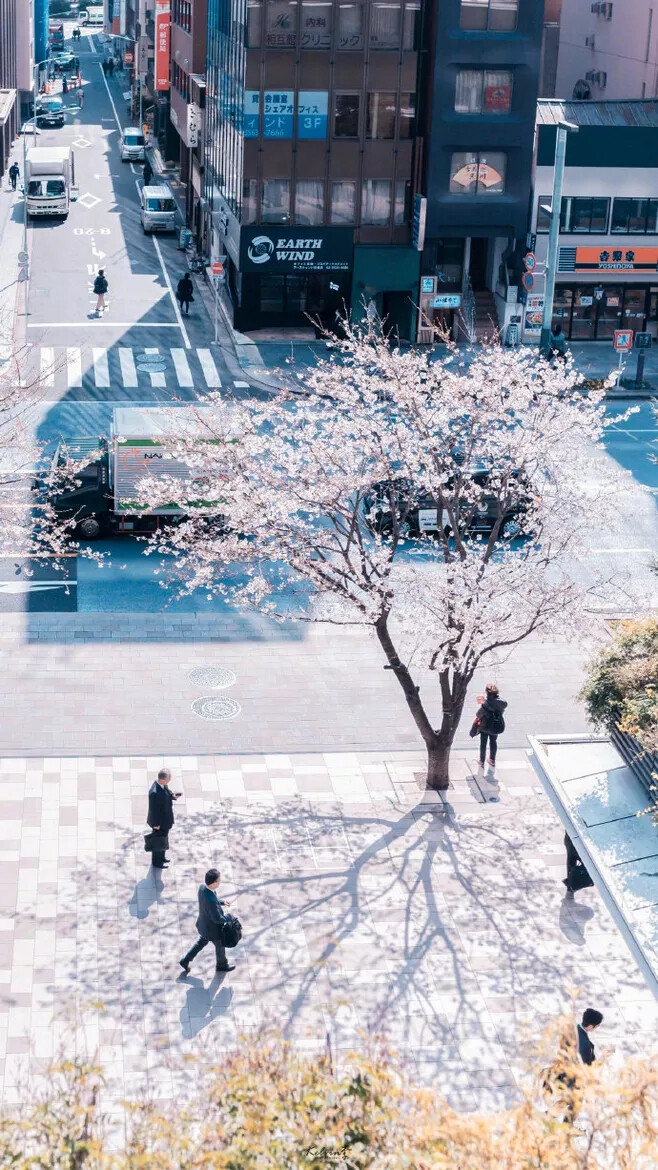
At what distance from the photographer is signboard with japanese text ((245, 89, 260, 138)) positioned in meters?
51.3

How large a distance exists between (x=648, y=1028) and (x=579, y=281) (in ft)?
134

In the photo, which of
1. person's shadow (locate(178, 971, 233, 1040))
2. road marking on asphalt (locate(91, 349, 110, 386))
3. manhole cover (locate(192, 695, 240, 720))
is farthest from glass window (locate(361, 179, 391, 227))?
person's shadow (locate(178, 971, 233, 1040))

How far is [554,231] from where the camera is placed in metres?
50.8

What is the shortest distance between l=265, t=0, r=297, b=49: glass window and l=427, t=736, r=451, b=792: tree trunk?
112 feet

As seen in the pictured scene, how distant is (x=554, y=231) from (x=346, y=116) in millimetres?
8638

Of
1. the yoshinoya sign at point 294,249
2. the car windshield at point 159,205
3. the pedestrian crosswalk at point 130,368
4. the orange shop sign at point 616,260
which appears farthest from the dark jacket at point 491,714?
the car windshield at point 159,205

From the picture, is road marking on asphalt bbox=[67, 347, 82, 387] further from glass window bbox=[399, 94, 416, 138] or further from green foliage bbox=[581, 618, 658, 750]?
green foliage bbox=[581, 618, 658, 750]

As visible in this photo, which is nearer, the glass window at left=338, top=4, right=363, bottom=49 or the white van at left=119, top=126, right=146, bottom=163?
the glass window at left=338, top=4, right=363, bottom=49

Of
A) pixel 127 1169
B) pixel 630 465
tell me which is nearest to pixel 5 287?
pixel 630 465

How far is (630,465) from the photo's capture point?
4178 cm

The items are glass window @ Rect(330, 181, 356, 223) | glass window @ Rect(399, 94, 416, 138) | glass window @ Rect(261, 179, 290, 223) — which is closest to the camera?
glass window @ Rect(399, 94, 416, 138)

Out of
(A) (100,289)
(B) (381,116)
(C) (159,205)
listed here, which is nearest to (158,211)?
(C) (159,205)

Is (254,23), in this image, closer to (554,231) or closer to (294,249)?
(294,249)

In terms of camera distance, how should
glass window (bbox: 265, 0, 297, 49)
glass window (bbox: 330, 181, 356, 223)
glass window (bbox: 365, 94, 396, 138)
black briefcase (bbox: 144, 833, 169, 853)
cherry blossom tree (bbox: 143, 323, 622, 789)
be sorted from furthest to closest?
glass window (bbox: 330, 181, 356, 223), glass window (bbox: 365, 94, 396, 138), glass window (bbox: 265, 0, 297, 49), cherry blossom tree (bbox: 143, 323, 622, 789), black briefcase (bbox: 144, 833, 169, 853)
